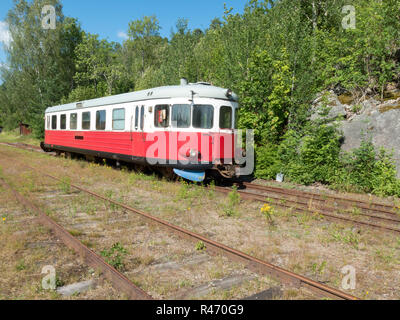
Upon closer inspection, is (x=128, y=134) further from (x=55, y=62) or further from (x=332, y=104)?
(x=55, y=62)

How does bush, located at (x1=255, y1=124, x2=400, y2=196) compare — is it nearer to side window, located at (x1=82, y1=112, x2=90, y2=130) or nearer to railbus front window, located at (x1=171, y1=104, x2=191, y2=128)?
railbus front window, located at (x1=171, y1=104, x2=191, y2=128)

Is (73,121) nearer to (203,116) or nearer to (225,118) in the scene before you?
(203,116)

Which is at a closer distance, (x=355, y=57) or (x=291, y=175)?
(x=291, y=175)

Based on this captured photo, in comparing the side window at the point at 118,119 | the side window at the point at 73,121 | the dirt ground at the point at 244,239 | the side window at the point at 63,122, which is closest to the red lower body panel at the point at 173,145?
the side window at the point at 118,119

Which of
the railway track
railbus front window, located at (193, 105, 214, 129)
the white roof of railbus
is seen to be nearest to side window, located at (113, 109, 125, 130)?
the white roof of railbus

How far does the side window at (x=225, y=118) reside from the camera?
9852 mm

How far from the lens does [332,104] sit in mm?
12492

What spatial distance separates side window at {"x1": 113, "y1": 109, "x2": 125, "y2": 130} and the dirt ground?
356 cm

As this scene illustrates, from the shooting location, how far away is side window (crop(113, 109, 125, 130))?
11.9 meters

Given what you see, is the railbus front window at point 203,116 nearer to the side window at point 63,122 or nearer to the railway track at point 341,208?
the railway track at point 341,208

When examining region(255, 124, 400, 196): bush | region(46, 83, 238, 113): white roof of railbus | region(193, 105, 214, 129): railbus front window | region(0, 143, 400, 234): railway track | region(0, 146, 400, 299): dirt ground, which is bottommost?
region(0, 146, 400, 299): dirt ground
